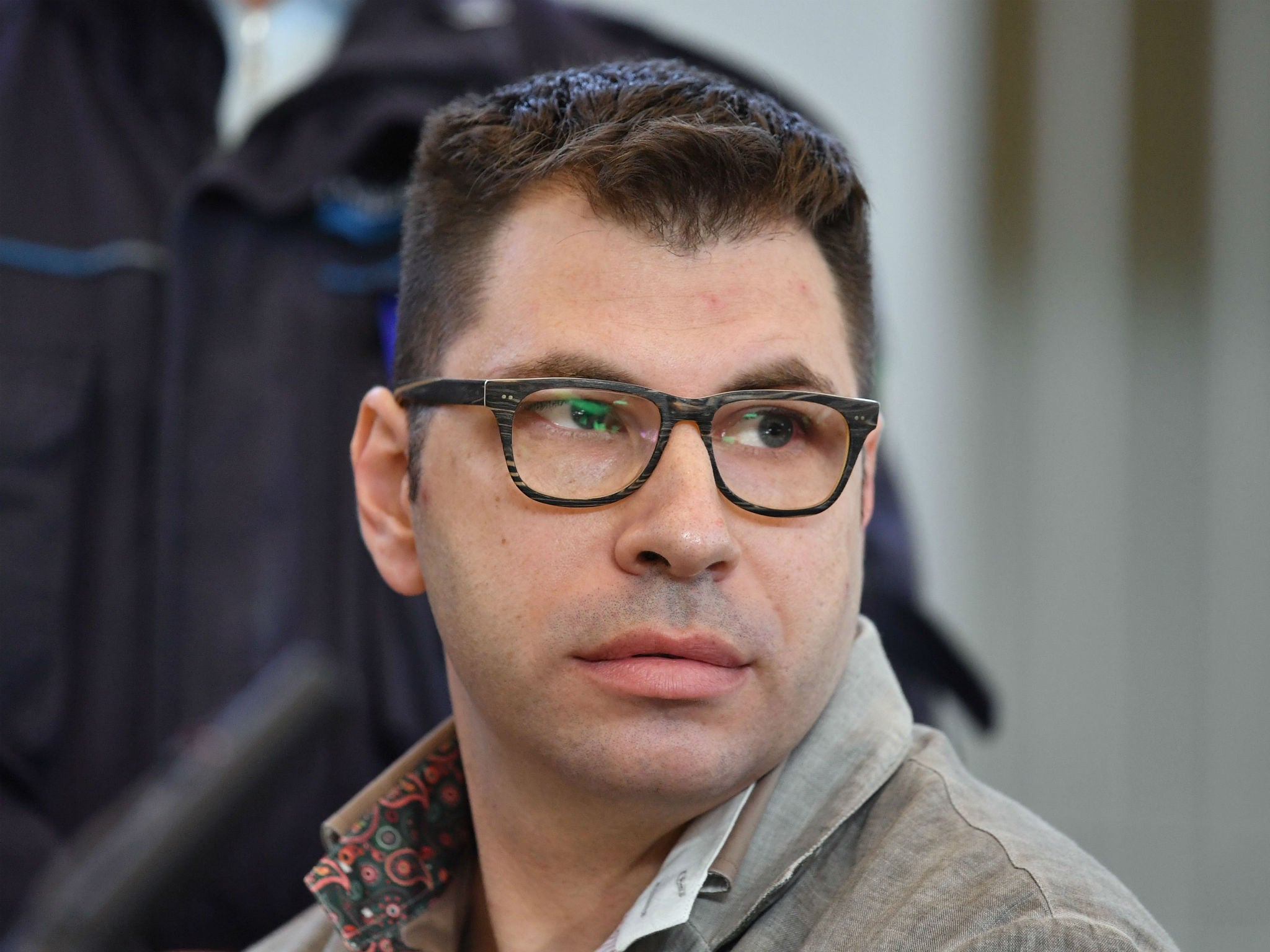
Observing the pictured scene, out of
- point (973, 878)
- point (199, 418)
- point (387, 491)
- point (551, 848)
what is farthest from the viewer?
point (199, 418)

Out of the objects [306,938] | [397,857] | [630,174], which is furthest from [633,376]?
[306,938]

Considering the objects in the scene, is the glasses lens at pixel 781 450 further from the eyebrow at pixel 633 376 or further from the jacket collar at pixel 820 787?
the jacket collar at pixel 820 787

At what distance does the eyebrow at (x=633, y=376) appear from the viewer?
1063 millimetres

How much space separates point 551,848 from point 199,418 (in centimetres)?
95

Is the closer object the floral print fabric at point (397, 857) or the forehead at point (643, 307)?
the forehead at point (643, 307)

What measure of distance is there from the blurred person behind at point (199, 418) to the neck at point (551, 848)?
593 mm

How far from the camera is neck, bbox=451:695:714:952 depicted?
1104 mm

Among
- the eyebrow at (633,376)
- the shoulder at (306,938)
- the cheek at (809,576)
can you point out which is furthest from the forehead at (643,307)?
the shoulder at (306,938)

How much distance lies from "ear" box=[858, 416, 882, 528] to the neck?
308mm

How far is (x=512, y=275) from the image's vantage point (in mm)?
1146

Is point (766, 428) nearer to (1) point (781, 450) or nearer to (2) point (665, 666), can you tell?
(1) point (781, 450)

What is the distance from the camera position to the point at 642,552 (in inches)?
40.1

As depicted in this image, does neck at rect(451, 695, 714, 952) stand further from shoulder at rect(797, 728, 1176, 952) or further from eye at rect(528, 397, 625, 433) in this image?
eye at rect(528, 397, 625, 433)

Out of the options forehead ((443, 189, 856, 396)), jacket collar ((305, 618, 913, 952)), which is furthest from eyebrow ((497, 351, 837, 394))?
jacket collar ((305, 618, 913, 952))
